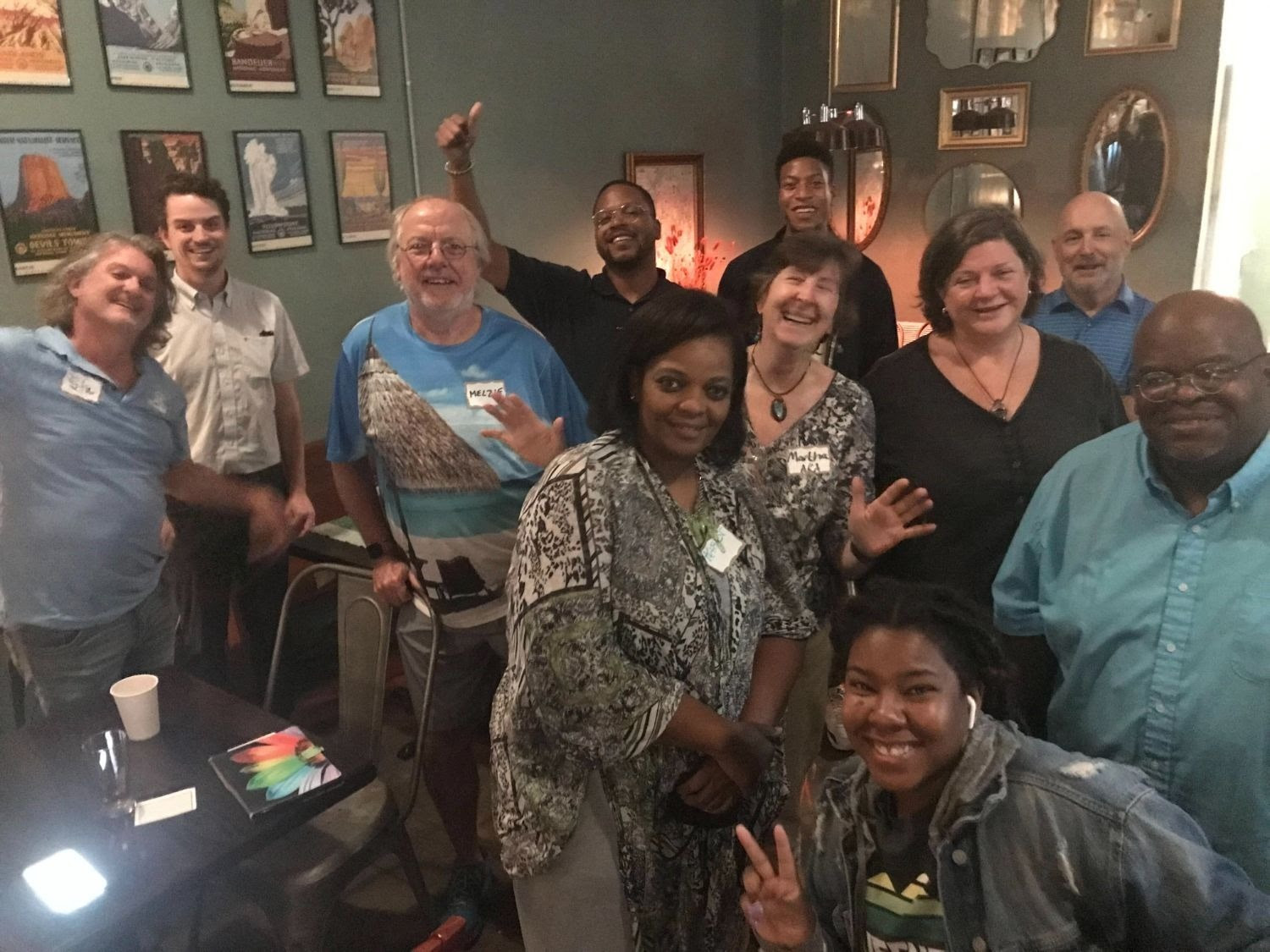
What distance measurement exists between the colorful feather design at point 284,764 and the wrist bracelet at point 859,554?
1105 mm

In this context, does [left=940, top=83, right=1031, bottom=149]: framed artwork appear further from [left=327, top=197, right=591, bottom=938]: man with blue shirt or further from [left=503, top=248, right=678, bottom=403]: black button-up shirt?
[left=327, top=197, right=591, bottom=938]: man with blue shirt

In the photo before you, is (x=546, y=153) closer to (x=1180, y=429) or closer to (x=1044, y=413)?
(x=1044, y=413)

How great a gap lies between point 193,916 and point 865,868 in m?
1.43

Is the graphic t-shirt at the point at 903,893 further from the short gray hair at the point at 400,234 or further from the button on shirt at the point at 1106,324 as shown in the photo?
the button on shirt at the point at 1106,324

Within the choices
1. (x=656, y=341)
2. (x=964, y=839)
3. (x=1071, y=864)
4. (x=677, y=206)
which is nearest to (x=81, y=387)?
(x=656, y=341)

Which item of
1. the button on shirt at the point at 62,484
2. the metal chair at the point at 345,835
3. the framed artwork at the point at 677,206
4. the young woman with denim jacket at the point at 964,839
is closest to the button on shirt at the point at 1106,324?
the young woman with denim jacket at the point at 964,839

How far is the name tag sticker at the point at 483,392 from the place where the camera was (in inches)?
82.3

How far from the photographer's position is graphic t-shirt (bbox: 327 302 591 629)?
6.86 ft

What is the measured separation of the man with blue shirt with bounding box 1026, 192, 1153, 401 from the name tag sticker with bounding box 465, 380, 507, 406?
65.9 inches

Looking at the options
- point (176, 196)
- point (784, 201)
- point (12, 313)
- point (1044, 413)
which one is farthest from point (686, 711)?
point (12, 313)

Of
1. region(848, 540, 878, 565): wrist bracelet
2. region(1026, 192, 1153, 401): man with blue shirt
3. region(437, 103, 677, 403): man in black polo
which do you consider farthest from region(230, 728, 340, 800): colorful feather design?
region(1026, 192, 1153, 401): man with blue shirt

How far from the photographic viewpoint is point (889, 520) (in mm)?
1816

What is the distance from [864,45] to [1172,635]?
4.98 m

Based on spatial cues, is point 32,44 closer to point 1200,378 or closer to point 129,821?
point 129,821
